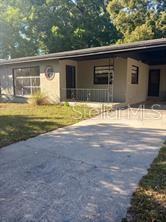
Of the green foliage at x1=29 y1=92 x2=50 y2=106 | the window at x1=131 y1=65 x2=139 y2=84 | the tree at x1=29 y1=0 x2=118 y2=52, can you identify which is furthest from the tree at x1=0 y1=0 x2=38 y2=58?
the window at x1=131 y1=65 x2=139 y2=84

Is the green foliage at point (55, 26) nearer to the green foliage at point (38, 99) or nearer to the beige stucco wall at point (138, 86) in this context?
the beige stucco wall at point (138, 86)

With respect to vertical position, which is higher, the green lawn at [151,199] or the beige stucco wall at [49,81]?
the beige stucco wall at [49,81]

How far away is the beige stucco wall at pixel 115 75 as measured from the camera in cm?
1209

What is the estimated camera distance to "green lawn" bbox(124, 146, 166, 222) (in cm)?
228

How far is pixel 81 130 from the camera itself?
6.27 m

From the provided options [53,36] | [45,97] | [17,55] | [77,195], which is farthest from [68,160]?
[17,55]

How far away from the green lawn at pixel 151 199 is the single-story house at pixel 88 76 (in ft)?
25.2

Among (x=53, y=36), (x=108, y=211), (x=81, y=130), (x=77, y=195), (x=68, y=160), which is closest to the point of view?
(x=108, y=211)

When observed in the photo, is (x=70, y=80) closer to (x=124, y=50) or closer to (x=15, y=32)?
(x=124, y=50)

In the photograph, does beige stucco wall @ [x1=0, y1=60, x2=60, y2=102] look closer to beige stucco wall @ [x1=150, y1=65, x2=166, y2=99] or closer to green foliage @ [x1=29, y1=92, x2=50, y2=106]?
green foliage @ [x1=29, y1=92, x2=50, y2=106]

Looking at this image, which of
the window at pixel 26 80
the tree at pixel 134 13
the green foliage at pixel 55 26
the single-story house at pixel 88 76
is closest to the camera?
the single-story house at pixel 88 76

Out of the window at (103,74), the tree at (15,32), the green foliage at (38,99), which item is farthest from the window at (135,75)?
the tree at (15,32)

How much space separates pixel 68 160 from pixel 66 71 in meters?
10.1

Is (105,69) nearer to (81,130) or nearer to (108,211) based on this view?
(81,130)
